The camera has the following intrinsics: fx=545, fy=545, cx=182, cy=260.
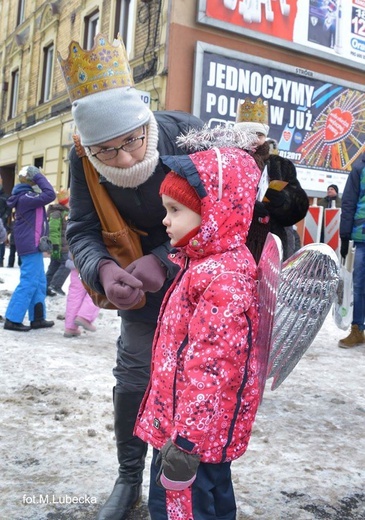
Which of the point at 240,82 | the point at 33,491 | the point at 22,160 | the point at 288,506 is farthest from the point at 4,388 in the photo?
the point at 22,160

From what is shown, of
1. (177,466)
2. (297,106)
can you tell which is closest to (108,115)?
(177,466)

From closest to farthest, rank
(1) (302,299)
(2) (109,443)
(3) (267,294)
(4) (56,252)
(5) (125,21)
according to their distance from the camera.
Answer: (3) (267,294) → (1) (302,299) → (2) (109,443) → (4) (56,252) → (5) (125,21)

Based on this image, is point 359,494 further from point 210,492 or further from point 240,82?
point 240,82

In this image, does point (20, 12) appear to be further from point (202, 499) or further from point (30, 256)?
point (202, 499)

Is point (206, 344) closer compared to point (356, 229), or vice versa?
point (206, 344)

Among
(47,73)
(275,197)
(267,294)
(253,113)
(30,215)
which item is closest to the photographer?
(267,294)

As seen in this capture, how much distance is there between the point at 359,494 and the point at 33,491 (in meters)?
1.39

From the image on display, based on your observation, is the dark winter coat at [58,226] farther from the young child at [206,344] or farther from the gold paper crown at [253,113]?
the young child at [206,344]

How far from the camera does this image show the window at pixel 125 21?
12.2 meters

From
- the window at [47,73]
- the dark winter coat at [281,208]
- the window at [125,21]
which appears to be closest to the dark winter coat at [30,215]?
the dark winter coat at [281,208]

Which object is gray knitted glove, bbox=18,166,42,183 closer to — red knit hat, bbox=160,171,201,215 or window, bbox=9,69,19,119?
red knit hat, bbox=160,171,201,215

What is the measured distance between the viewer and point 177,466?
57.3 inches

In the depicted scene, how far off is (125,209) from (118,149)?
0.27 m

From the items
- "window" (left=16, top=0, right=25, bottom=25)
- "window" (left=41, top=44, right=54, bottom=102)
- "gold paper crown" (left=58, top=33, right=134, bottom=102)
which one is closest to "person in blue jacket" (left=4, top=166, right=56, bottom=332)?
"gold paper crown" (left=58, top=33, right=134, bottom=102)
